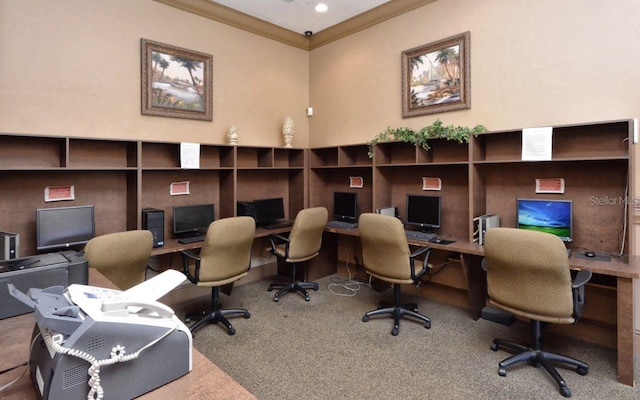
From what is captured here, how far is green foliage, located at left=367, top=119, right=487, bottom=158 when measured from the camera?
339cm

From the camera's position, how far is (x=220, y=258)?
10.2ft

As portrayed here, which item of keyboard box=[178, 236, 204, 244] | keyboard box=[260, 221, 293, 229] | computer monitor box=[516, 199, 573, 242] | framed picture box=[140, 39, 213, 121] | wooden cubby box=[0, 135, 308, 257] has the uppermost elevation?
framed picture box=[140, 39, 213, 121]

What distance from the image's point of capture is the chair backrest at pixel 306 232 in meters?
3.82

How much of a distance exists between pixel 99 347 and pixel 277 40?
4709 mm

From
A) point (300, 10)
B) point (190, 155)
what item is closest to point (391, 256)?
point (190, 155)

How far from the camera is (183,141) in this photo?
3977mm

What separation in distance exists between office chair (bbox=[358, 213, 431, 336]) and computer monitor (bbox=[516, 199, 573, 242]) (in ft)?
2.92

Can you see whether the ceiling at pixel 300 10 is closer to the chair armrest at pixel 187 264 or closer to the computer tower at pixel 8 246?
the chair armrest at pixel 187 264

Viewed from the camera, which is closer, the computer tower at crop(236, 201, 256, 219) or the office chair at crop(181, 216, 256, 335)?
the office chair at crop(181, 216, 256, 335)

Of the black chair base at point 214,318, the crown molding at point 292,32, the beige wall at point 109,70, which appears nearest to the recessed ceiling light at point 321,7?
the crown molding at point 292,32

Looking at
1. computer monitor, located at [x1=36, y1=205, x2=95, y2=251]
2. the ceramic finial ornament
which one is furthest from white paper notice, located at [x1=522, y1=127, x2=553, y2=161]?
computer monitor, located at [x1=36, y1=205, x2=95, y2=251]

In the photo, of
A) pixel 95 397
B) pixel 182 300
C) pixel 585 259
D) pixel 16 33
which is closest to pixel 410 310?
pixel 585 259

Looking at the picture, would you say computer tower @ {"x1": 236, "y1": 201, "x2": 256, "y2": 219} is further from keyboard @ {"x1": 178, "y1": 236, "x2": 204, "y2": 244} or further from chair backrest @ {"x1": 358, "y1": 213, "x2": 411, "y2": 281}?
chair backrest @ {"x1": 358, "y1": 213, "x2": 411, "y2": 281}

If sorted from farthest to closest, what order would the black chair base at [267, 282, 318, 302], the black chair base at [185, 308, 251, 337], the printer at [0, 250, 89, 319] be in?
the black chair base at [267, 282, 318, 302], the black chair base at [185, 308, 251, 337], the printer at [0, 250, 89, 319]
